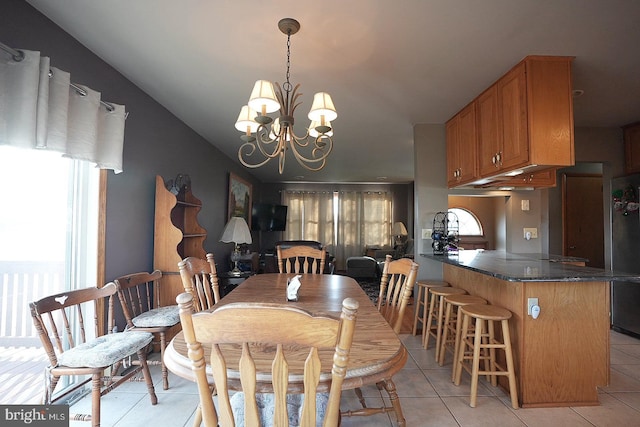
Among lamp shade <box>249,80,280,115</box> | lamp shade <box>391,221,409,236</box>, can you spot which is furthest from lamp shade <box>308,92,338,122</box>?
lamp shade <box>391,221,409,236</box>

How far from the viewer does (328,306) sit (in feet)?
5.49

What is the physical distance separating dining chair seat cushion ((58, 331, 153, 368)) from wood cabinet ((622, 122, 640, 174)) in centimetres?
509

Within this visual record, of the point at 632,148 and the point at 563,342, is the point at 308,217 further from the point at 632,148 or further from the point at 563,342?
the point at 563,342

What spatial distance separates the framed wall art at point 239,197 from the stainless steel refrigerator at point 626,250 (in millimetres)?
5205

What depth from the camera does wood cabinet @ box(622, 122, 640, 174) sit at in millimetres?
3443

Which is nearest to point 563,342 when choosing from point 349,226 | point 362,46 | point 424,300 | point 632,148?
point 424,300

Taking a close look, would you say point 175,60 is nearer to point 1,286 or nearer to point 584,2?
point 1,286

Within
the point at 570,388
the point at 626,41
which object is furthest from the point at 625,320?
the point at 626,41

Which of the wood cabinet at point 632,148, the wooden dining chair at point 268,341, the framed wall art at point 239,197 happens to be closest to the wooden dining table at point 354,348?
the wooden dining chair at point 268,341

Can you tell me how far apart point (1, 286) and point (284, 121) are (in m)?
1.86

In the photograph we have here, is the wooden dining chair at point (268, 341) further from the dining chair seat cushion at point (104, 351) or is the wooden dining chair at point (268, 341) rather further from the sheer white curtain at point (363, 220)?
the sheer white curtain at point (363, 220)

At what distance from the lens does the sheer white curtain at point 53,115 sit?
1511mm

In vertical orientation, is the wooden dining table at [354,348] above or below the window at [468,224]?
below

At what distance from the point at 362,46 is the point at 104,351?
238 centimetres
